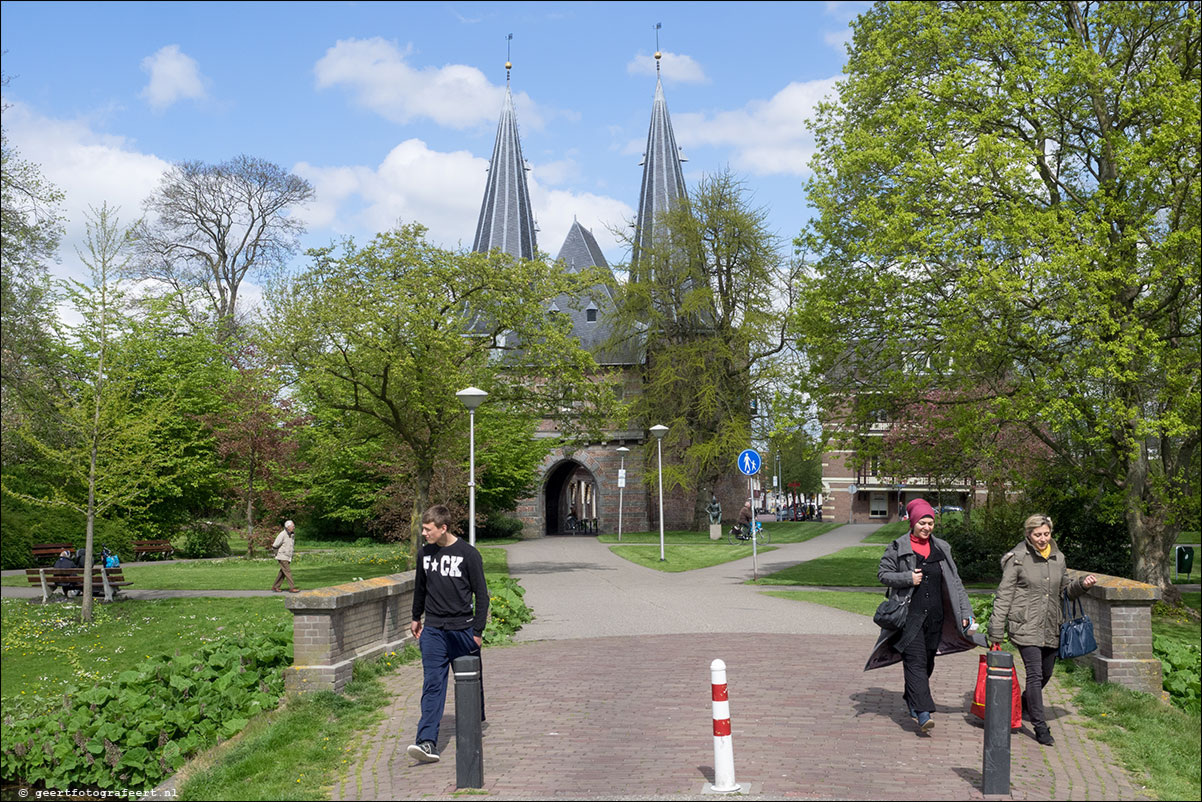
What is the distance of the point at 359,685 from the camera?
9625mm

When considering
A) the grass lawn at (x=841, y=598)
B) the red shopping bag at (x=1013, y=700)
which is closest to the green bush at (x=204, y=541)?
the grass lawn at (x=841, y=598)

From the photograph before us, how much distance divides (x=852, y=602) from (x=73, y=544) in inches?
849

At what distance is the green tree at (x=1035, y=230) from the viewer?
15.8 m

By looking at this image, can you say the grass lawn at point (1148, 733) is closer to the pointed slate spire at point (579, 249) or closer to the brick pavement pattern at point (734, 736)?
the brick pavement pattern at point (734, 736)

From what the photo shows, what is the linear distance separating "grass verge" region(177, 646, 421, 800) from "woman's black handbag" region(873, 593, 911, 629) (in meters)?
4.08

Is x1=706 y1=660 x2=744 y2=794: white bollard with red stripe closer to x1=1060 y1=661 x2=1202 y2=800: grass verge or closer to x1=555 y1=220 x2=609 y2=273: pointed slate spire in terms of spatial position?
x1=1060 y1=661 x2=1202 y2=800: grass verge

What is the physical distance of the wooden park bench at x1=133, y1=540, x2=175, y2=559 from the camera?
31094 mm

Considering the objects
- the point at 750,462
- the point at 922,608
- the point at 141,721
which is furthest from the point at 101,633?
the point at 922,608

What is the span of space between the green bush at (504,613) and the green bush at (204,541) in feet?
66.9

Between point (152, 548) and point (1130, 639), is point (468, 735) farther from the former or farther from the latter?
point (152, 548)

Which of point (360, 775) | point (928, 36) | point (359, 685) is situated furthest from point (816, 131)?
point (360, 775)

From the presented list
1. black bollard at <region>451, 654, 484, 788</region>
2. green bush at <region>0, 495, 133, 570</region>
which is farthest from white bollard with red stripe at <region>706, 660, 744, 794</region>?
green bush at <region>0, 495, 133, 570</region>

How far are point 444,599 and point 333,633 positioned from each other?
7.86 ft

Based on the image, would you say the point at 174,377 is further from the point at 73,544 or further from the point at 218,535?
the point at 73,544
